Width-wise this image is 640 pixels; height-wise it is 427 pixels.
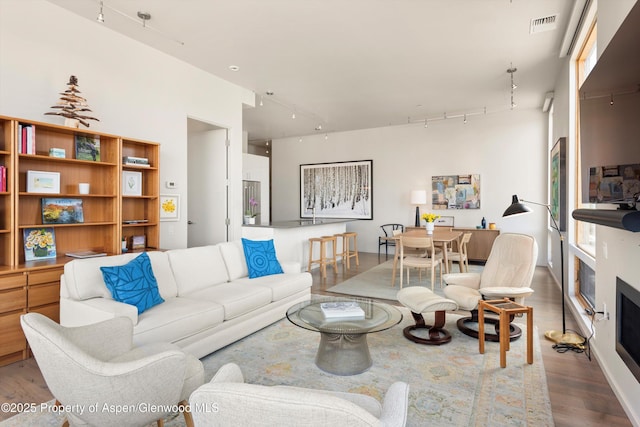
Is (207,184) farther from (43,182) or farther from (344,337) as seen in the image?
(344,337)

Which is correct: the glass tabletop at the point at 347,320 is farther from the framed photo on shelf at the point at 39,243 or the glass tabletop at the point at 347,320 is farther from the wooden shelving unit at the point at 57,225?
the framed photo on shelf at the point at 39,243

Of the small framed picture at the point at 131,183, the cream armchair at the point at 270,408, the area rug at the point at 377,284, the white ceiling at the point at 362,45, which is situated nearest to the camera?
the cream armchair at the point at 270,408

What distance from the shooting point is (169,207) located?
486 centimetres

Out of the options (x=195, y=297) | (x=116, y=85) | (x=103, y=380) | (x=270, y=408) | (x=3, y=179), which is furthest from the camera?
(x=116, y=85)

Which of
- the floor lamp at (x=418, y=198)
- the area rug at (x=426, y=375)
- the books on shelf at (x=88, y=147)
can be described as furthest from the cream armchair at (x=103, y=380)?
the floor lamp at (x=418, y=198)

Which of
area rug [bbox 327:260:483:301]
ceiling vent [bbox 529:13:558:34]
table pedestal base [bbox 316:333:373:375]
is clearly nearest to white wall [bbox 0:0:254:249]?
area rug [bbox 327:260:483:301]

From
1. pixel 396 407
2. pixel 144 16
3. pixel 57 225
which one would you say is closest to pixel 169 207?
pixel 57 225

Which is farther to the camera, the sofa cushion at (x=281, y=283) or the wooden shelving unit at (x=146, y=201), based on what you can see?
the wooden shelving unit at (x=146, y=201)

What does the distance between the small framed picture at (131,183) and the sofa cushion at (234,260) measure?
1.26 metres

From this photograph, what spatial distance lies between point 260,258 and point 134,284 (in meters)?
1.56

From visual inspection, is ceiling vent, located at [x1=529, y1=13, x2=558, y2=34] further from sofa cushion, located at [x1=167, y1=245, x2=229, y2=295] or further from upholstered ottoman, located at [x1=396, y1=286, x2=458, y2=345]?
sofa cushion, located at [x1=167, y1=245, x2=229, y2=295]

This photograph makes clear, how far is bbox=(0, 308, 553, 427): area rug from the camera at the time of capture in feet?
7.08

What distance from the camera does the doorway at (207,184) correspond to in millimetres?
5840

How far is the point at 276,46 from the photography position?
4.40 m
